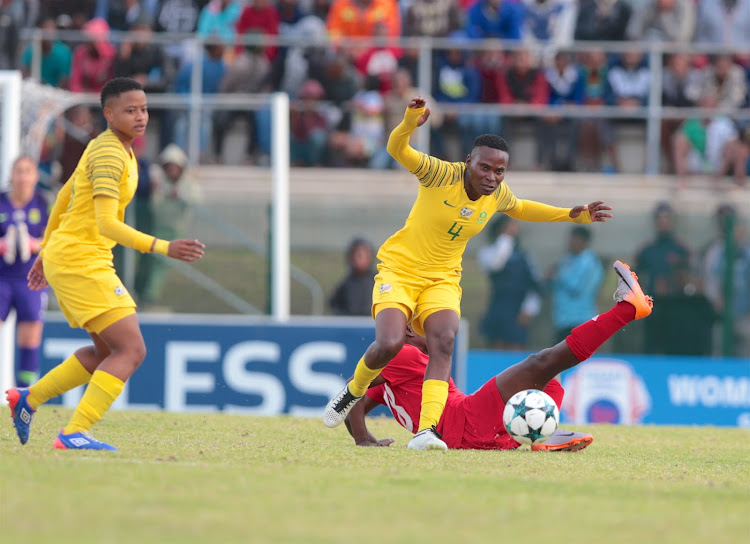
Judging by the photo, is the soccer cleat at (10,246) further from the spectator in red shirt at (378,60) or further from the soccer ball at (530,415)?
the spectator in red shirt at (378,60)

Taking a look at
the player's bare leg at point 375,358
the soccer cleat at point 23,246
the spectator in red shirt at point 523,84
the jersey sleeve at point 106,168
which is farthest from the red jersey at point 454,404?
the spectator in red shirt at point 523,84

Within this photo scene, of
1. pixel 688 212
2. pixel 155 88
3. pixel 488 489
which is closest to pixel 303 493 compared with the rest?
pixel 488 489

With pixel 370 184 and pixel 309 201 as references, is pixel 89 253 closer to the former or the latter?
pixel 309 201

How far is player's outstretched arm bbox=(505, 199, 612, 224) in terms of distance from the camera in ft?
27.0

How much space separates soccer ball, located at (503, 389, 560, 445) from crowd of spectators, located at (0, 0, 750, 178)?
853 cm

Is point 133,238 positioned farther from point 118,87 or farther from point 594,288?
point 594,288

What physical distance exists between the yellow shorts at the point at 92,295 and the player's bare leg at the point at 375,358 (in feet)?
5.23

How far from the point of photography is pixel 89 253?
22.1ft

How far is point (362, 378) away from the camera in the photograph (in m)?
7.54

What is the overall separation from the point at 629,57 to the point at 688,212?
8.84ft

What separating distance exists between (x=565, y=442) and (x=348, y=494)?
9.32 ft

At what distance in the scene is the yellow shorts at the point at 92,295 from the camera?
661 centimetres

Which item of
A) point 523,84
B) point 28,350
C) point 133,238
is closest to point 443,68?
point 523,84

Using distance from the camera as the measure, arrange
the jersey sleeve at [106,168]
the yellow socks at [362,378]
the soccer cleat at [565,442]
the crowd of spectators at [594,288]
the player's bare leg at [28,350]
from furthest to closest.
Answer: the crowd of spectators at [594,288] → the player's bare leg at [28,350] → the soccer cleat at [565,442] → the yellow socks at [362,378] → the jersey sleeve at [106,168]
